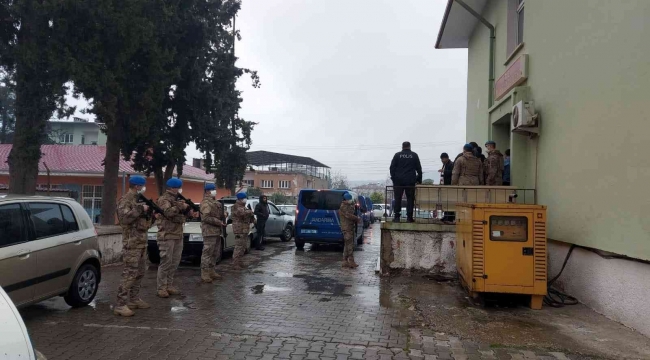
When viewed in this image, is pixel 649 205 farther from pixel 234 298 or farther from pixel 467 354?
pixel 234 298

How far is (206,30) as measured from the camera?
1759cm

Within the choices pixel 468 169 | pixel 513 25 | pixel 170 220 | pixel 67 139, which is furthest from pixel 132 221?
pixel 67 139

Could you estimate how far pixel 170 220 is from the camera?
7629 mm

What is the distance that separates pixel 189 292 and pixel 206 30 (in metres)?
12.2

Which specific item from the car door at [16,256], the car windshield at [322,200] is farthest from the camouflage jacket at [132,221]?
the car windshield at [322,200]

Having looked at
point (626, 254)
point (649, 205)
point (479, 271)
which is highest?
point (649, 205)

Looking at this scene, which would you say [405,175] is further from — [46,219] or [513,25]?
[46,219]

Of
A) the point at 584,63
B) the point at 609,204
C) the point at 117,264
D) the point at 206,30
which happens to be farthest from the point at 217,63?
the point at 609,204

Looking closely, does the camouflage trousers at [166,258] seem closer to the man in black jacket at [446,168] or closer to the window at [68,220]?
the window at [68,220]

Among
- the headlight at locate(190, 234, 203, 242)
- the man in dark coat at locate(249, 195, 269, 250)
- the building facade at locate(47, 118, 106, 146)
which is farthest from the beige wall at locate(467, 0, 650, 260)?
the building facade at locate(47, 118, 106, 146)

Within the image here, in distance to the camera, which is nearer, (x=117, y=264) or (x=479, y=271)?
(x=479, y=271)

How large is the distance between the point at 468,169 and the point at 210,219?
17.8 feet

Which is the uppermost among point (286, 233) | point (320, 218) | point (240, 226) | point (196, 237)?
point (320, 218)

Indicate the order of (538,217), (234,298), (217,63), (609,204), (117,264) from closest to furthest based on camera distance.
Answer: (609,204), (538,217), (234,298), (117,264), (217,63)
